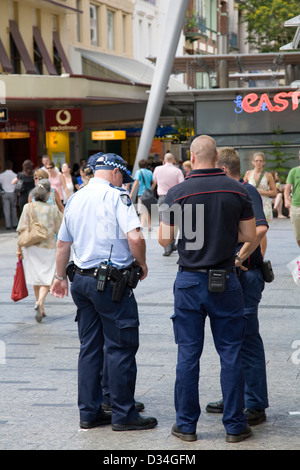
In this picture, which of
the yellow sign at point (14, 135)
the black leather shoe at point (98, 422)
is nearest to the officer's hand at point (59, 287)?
the black leather shoe at point (98, 422)

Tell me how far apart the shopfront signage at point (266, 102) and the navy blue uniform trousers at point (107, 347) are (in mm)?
19598

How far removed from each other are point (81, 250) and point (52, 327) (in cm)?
385

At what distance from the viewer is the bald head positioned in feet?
18.6

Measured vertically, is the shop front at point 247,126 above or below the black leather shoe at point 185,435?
above

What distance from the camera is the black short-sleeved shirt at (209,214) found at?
5.61 metres

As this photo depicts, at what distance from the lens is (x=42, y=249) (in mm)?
10445

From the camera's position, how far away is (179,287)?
568 centimetres

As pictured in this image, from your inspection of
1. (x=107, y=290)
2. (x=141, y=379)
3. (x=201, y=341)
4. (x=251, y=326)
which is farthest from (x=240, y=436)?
(x=141, y=379)

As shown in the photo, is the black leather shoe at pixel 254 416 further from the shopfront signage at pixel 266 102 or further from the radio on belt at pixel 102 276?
the shopfront signage at pixel 266 102

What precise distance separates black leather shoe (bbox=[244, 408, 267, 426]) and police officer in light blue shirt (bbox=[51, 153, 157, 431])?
2.03 feet

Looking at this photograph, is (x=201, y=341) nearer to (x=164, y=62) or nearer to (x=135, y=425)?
(x=135, y=425)

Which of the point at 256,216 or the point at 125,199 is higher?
the point at 125,199

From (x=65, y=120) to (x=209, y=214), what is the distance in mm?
24252

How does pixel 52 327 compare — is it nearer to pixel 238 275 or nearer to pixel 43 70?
pixel 238 275
